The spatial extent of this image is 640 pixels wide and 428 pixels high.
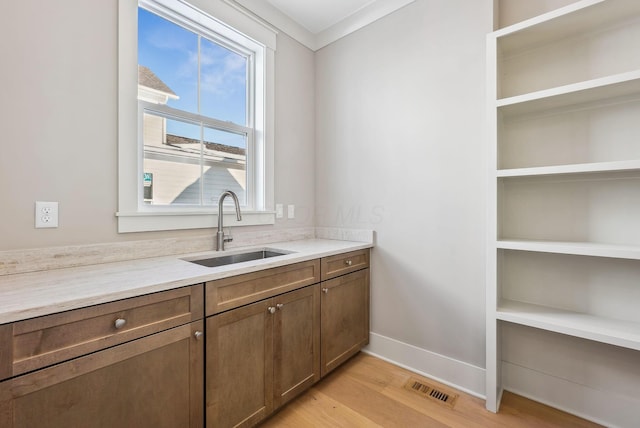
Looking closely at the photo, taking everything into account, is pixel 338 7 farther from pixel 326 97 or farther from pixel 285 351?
pixel 285 351

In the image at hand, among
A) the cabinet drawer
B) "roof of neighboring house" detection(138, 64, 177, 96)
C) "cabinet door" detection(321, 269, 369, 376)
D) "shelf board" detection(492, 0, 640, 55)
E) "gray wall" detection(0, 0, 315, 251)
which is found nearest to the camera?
the cabinet drawer

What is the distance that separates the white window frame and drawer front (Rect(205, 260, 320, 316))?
68 cm

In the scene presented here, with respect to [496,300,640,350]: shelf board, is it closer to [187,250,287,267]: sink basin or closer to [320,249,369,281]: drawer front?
[320,249,369,281]: drawer front

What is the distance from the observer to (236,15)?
208 cm

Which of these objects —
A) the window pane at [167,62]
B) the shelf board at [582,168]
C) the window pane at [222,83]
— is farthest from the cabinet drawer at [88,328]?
the shelf board at [582,168]

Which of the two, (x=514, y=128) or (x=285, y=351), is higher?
(x=514, y=128)

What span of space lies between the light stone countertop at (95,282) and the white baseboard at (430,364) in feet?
3.88

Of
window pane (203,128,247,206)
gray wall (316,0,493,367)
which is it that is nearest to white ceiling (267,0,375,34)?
gray wall (316,0,493,367)

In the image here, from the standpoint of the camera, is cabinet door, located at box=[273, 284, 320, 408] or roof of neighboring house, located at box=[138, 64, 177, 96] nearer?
cabinet door, located at box=[273, 284, 320, 408]

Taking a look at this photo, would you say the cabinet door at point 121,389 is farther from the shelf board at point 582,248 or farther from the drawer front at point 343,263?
the shelf board at point 582,248

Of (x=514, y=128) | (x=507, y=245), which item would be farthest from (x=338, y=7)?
(x=507, y=245)

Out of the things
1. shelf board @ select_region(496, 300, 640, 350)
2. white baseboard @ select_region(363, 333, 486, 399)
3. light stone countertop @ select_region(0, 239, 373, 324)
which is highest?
light stone countertop @ select_region(0, 239, 373, 324)

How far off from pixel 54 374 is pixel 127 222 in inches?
33.7

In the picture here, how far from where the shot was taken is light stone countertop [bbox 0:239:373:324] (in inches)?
33.9
